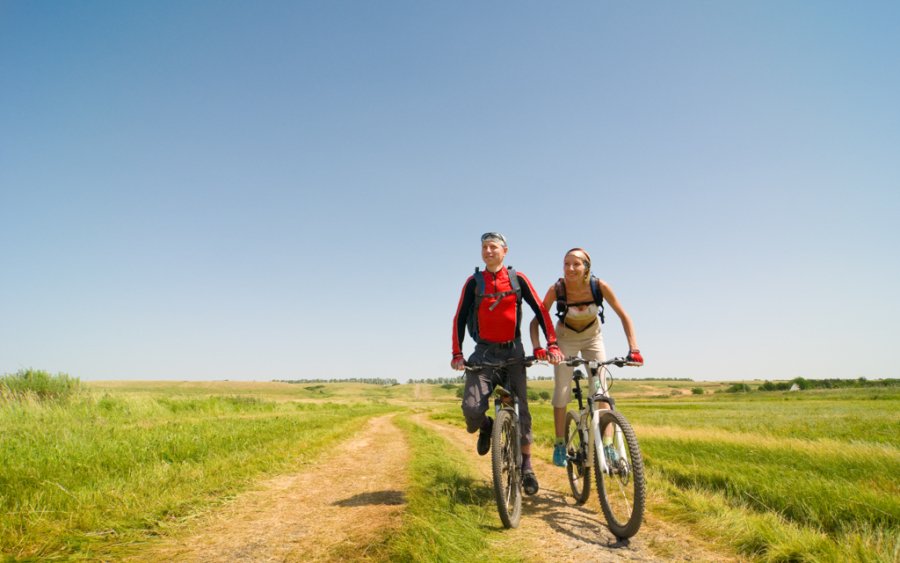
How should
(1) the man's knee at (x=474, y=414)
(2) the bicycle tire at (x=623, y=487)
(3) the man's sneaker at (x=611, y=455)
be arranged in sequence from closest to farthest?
(2) the bicycle tire at (x=623, y=487) < (3) the man's sneaker at (x=611, y=455) < (1) the man's knee at (x=474, y=414)

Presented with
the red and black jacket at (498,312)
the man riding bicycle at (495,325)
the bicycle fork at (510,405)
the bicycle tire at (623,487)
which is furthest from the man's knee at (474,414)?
the bicycle tire at (623,487)

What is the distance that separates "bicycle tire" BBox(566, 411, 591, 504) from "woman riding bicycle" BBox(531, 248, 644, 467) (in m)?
0.15

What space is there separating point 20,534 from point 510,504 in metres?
4.14

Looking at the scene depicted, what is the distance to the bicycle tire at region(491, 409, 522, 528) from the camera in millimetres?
4102

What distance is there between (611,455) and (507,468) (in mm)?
1144

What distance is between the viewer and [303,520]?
13.8ft

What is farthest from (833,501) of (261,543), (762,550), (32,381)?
(32,381)

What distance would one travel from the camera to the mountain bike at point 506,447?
4.13 metres

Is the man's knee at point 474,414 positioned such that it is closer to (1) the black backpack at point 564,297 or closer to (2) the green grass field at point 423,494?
(2) the green grass field at point 423,494

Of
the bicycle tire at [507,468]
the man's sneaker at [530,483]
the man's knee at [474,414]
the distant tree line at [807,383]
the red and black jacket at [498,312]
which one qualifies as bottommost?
the distant tree line at [807,383]

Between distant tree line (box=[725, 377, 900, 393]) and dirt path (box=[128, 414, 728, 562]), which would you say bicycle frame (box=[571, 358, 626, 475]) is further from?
distant tree line (box=[725, 377, 900, 393])

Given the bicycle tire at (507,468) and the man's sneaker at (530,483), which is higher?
the bicycle tire at (507,468)

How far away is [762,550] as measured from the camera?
10.8 feet

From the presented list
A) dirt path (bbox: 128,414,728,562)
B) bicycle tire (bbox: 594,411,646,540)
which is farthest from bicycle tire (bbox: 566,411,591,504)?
bicycle tire (bbox: 594,411,646,540)
